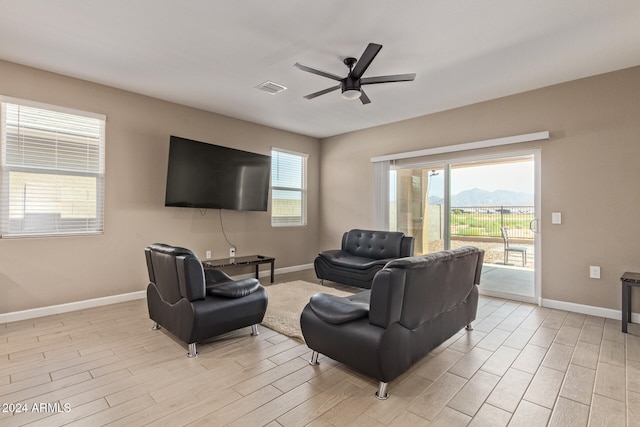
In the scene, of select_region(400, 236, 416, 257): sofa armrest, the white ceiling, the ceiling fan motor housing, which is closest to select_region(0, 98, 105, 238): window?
the white ceiling

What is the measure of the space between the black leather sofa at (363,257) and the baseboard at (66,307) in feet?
8.95

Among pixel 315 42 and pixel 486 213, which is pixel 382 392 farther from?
pixel 486 213

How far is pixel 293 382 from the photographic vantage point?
216 cm

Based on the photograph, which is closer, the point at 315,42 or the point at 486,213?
the point at 315,42

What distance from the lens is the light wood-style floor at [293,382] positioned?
5.90 feet

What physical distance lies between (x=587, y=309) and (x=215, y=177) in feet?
17.1

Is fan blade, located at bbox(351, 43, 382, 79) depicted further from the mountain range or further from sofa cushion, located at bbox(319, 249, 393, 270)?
the mountain range

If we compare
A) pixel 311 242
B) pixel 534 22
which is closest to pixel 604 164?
pixel 534 22

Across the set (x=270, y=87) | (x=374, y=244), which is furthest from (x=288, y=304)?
(x=270, y=87)

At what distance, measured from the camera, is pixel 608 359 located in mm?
2518

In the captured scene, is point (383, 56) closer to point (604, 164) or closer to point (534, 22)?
point (534, 22)

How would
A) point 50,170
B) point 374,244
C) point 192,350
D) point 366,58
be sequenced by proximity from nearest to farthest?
1. point 192,350
2. point 366,58
3. point 50,170
4. point 374,244

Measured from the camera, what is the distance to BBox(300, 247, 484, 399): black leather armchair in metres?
1.97

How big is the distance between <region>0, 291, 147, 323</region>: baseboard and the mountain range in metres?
4.82
